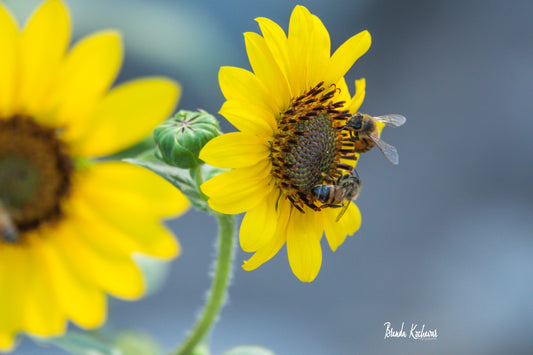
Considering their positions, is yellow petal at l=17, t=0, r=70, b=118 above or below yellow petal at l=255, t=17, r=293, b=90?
below

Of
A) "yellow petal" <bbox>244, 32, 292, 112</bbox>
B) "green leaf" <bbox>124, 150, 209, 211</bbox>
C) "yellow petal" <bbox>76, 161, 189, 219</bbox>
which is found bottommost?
"yellow petal" <bbox>76, 161, 189, 219</bbox>

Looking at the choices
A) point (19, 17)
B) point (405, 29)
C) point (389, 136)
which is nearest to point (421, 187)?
point (389, 136)

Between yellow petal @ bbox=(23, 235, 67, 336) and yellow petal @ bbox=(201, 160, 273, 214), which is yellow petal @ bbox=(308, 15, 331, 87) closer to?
yellow petal @ bbox=(201, 160, 273, 214)

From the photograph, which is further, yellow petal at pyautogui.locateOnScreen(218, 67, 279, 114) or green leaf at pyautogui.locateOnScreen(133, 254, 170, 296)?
green leaf at pyautogui.locateOnScreen(133, 254, 170, 296)

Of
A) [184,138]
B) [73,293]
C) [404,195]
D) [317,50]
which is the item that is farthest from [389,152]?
[404,195]

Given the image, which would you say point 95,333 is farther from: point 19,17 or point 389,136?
point 389,136

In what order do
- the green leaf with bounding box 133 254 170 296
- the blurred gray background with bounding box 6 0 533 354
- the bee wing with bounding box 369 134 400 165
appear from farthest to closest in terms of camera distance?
the blurred gray background with bounding box 6 0 533 354, the green leaf with bounding box 133 254 170 296, the bee wing with bounding box 369 134 400 165

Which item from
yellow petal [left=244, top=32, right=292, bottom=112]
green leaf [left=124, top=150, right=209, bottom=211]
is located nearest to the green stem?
green leaf [left=124, top=150, right=209, bottom=211]
